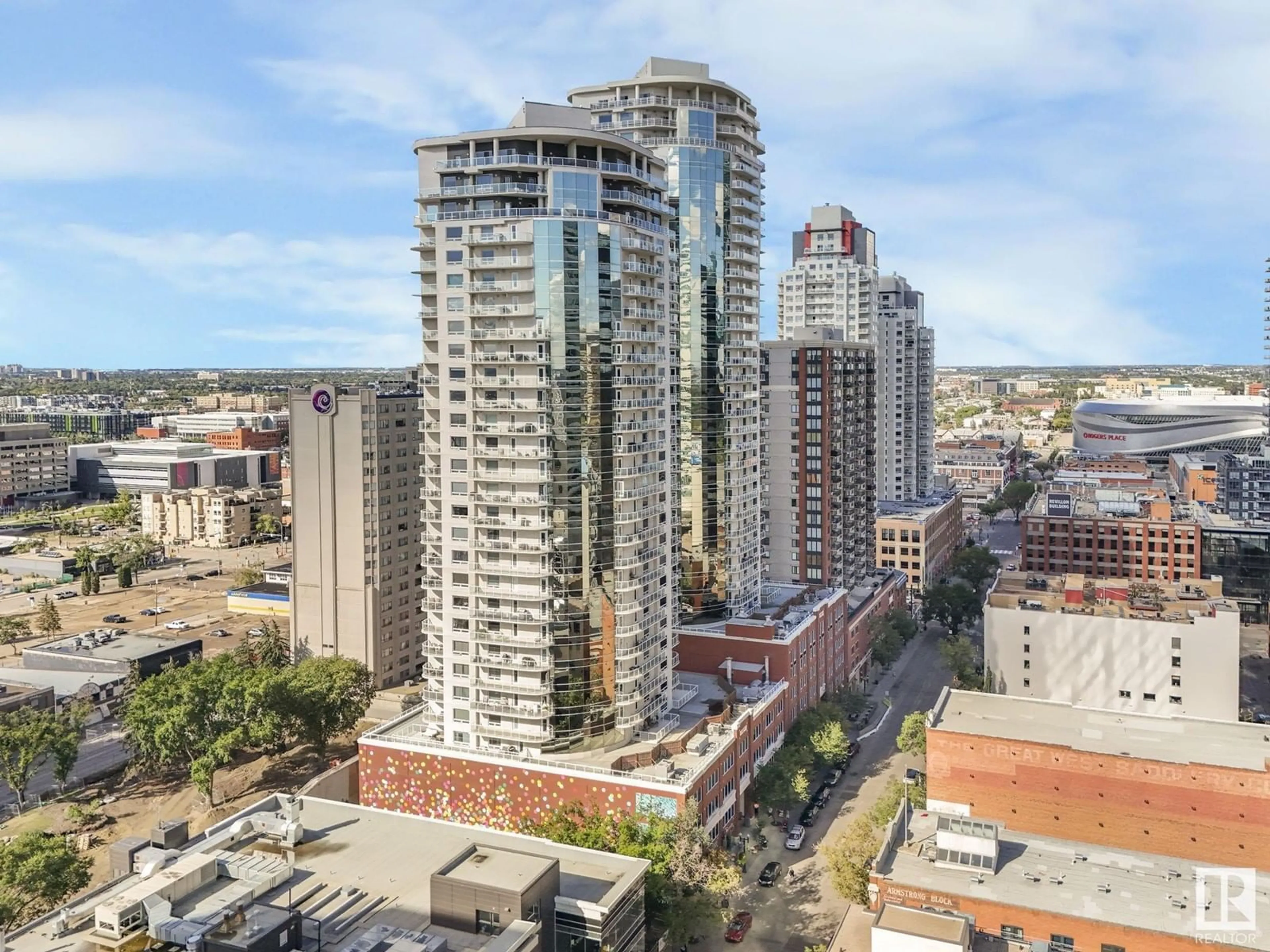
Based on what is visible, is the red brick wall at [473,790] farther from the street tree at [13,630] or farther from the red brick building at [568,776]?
the street tree at [13,630]

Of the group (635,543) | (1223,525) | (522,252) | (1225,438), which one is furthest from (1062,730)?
(1225,438)

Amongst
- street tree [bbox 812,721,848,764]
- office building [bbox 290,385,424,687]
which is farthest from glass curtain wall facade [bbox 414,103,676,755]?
office building [bbox 290,385,424,687]

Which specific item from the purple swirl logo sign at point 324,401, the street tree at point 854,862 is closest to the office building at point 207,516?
the purple swirl logo sign at point 324,401

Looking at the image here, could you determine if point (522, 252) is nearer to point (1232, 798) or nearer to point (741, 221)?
point (741, 221)

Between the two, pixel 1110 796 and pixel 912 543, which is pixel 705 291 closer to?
pixel 1110 796

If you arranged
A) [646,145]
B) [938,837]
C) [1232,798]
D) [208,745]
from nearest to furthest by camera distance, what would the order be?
1. [938,837]
2. [1232,798]
3. [208,745]
4. [646,145]
